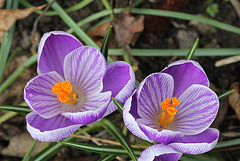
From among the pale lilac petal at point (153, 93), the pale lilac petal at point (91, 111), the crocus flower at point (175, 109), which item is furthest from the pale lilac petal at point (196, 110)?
the pale lilac petal at point (91, 111)

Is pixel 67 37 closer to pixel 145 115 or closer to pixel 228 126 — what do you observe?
pixel 145 115

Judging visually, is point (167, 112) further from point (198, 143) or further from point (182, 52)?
point (182, 52)

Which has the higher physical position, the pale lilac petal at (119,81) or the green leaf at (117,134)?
the pale lilac petal at (119,81)

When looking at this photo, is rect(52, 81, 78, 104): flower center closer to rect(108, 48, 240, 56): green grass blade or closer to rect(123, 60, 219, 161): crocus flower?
rect(123, 60, 219, 161): crocus flower

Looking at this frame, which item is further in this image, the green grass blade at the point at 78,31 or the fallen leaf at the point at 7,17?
Answer: the fallen leaf at the point at 7,17

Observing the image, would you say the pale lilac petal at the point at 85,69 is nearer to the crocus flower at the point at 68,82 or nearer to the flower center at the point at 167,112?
the crocus flower at the point at 68,82

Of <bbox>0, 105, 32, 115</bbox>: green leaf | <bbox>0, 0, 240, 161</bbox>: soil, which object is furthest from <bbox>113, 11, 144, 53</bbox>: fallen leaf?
<bbox>0, 105, 32, 115</bbox>: green leaf

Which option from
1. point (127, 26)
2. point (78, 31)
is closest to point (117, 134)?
point (78, 31)
